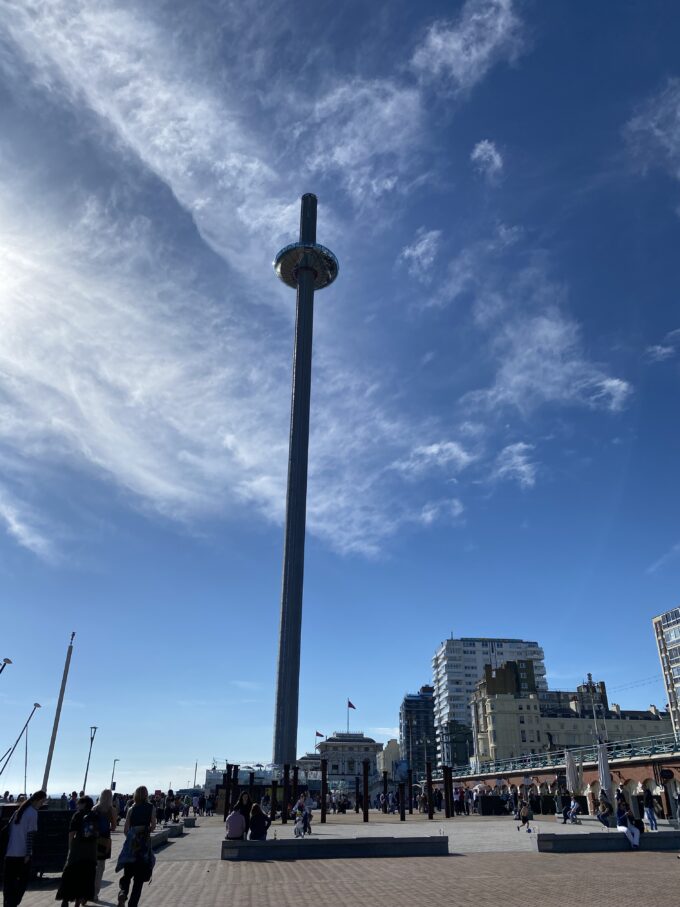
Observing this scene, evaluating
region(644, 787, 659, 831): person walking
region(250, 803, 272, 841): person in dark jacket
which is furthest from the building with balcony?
region(250, 803, 272, 841): person in dark jacket

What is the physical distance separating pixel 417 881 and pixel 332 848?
18.7 feet

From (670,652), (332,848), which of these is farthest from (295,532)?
(332,848)

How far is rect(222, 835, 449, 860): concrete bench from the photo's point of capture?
64.1 ft

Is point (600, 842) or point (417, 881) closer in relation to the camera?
point (417, 881)

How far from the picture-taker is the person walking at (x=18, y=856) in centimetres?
1088

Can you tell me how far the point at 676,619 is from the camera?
11369 centimetres

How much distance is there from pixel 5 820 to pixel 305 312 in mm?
94218

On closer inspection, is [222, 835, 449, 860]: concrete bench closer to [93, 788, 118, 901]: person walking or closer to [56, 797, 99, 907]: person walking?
[93, 788, 118, 901]: person walking

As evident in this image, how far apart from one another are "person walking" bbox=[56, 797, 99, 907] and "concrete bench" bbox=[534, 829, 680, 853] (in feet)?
48.8

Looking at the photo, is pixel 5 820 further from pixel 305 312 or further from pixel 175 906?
pixel 305 312

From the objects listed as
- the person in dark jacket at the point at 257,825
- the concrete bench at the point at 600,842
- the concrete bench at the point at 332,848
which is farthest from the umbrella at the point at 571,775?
the person in dark jacket at the point at 257,825

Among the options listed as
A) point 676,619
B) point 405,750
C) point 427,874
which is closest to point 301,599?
point 676,619

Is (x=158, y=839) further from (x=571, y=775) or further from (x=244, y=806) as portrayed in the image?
(x=571, y=775)

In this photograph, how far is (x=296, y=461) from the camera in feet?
310
